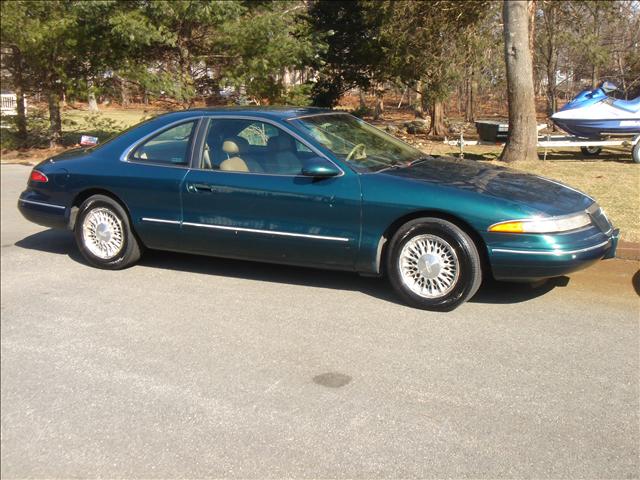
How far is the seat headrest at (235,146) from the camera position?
234 inches

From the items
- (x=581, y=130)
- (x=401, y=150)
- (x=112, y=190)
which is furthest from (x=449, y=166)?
(x=581, y=130)

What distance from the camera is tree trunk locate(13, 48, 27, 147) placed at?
15367 mm

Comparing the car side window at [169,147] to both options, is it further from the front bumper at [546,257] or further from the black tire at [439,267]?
the front bumper at [546,257]

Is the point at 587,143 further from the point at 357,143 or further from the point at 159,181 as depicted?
the point at 159,181

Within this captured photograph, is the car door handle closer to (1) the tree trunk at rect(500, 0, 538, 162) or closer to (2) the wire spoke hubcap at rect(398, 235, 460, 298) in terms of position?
(2) the wire spoke hubcap at rect(398, 235, 460, 298)

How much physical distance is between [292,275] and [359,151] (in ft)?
4.38

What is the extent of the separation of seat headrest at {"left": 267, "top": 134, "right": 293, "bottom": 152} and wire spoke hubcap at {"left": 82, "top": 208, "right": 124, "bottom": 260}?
65.5 inches

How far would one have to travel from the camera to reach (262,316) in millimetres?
5195

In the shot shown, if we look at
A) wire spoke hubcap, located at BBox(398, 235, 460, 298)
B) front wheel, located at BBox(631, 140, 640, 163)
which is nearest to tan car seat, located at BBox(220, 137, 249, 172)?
wire spoke hubcap, located at BBox(398, 235, 460, 298)

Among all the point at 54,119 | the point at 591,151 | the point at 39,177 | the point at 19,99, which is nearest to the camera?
the point at 39,177

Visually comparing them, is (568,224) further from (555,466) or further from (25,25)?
(25,25)

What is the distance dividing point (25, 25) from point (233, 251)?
1050 centimetres

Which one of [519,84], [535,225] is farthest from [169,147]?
[519,84]

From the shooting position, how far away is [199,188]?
5871 mm
